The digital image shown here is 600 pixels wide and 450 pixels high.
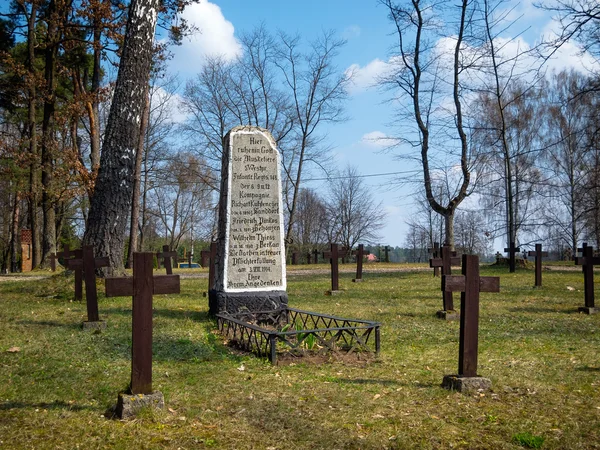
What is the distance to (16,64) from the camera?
2269cm

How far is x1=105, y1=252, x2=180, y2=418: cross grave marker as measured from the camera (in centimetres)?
483

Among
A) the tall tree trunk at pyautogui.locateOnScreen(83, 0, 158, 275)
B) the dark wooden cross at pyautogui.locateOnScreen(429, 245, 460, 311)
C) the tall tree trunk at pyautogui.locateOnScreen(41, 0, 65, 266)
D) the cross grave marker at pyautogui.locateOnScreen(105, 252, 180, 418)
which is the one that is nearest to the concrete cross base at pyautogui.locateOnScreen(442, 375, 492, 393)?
the cross grave marker at pyautogui.locateOnScreen(105, 252, 180, 418)

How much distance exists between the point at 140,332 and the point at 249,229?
→ 5.10 m

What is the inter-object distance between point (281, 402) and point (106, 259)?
520cm

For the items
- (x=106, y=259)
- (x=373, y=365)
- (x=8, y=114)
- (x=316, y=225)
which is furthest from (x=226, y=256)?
(x=316, y=225)

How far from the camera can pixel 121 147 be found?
12.1m

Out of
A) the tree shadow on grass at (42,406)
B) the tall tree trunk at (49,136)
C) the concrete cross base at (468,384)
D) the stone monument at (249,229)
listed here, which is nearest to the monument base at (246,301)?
the stone monument at (249,229)

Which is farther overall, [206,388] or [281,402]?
[206,388]

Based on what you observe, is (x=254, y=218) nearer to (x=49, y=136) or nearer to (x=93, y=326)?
(x=93, y=326)

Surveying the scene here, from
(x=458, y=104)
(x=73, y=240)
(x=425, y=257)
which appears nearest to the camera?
(x=458, y=104)

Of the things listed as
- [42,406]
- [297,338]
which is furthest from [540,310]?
[42,406]

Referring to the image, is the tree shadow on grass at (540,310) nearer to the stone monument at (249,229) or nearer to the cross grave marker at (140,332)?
the stone monument at (249,229)

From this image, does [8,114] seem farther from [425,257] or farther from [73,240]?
[425,257]

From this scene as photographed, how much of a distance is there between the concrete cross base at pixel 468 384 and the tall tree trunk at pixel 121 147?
315 inches
